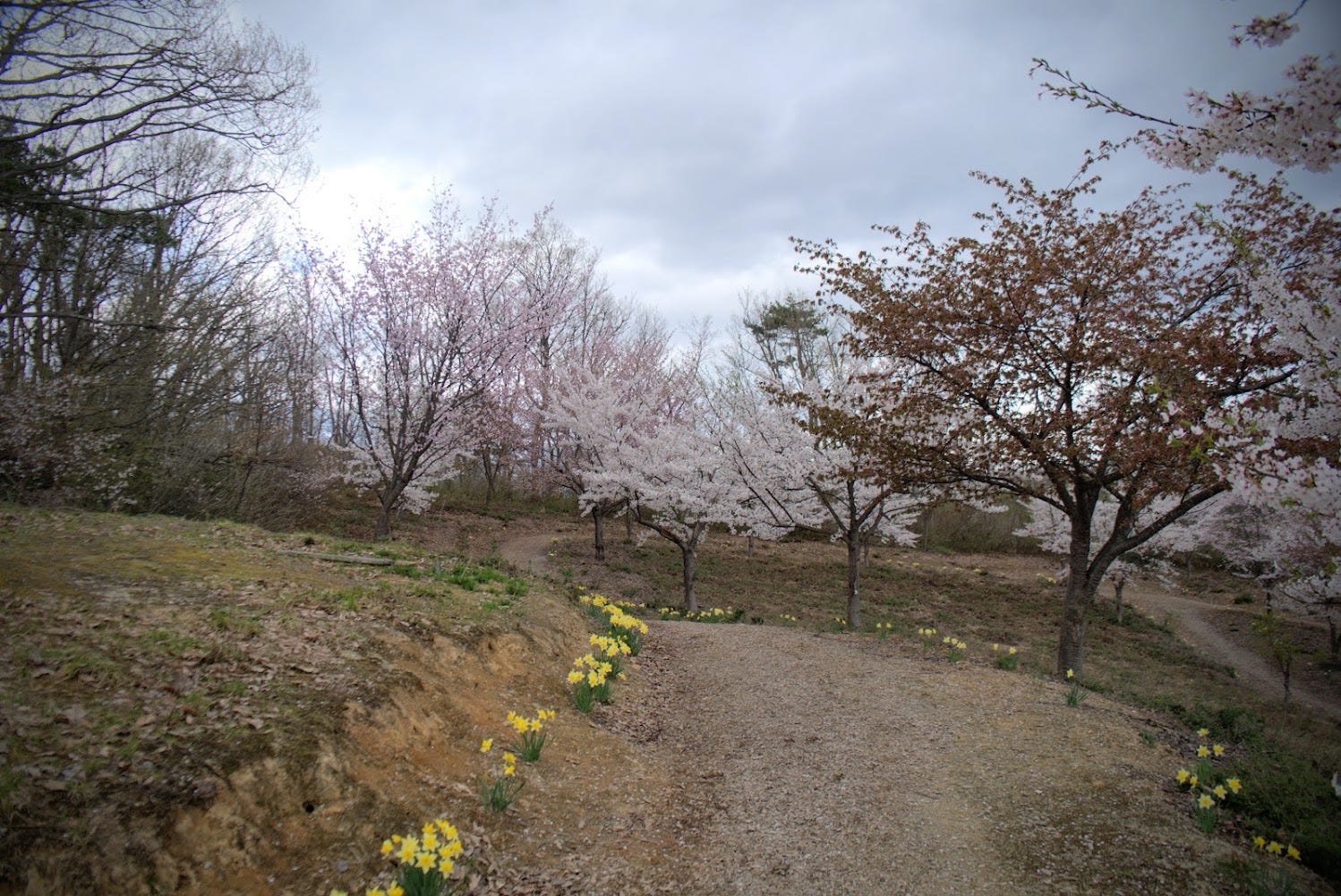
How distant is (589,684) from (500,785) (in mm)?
1611

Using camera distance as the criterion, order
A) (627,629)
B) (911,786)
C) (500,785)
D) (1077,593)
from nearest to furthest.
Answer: (500,785)
(911,786)
(627,629)
(1077,593)

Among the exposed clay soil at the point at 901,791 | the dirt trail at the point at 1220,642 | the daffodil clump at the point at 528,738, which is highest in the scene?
the daffodil clump at the point at 528,738

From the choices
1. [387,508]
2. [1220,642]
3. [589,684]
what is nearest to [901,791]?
[589,684]

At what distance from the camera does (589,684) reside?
496 cm

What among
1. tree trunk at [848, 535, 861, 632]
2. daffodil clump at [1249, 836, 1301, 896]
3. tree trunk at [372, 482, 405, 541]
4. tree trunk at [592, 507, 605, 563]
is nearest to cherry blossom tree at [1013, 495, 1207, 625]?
tree trunk at [848, 535, 861, 632]

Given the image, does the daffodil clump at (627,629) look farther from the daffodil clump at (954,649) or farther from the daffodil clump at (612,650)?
the daffodil clump at (954,649)

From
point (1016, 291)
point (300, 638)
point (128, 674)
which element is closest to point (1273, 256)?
point (1016, 291)

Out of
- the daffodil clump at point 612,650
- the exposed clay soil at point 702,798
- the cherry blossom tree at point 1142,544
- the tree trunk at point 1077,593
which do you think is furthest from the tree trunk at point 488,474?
the tree trunk at point 1077,593

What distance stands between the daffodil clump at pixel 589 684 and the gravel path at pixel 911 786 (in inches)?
10.1

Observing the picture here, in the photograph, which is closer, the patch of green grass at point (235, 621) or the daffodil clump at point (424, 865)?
the daffodil clump at point (424, 865)

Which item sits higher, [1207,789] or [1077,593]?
[1077,593]

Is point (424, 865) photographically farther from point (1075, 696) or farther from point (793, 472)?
point (793, 472)

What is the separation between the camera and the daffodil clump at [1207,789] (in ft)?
11.6

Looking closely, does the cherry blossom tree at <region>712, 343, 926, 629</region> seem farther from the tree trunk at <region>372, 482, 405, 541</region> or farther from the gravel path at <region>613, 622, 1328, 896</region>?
the tree trunk at <region>372, 482, 405, 541</region>
